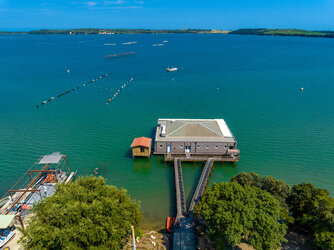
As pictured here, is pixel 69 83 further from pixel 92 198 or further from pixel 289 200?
pixel 289 200

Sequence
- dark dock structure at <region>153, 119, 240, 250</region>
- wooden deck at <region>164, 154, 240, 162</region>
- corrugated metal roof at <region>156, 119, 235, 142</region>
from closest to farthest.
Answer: wooden deck at <region>164, 154, 240, 162</region>
dark dock structure at <region>153, 119, 240, 250</region>
corrugated metal roof at <region>156, 119, 235, 142</region>

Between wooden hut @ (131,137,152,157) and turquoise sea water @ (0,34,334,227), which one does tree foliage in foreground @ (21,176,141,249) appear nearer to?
turquoise sea water @ (0,34,334,227)

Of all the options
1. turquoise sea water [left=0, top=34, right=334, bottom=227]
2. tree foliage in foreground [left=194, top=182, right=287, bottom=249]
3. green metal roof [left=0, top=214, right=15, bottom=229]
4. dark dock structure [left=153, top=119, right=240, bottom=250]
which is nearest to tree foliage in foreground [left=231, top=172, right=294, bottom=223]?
tree foliage in foreground [left=194, top=182, right=287, bottom=249]

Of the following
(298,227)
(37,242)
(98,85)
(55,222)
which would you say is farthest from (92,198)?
(98,85)

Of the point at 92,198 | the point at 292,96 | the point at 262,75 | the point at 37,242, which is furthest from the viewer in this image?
the point at 262,75

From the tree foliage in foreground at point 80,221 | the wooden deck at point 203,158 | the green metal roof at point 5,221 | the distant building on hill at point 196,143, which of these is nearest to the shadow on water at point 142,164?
the distant building on hill at point 196,143

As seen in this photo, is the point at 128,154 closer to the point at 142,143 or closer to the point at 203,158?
the point at 142,143

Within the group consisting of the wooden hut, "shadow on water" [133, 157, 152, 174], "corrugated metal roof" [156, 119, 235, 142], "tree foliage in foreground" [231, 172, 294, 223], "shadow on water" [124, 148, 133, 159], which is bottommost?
"shadow on water" [133, 157, 152, 174]
